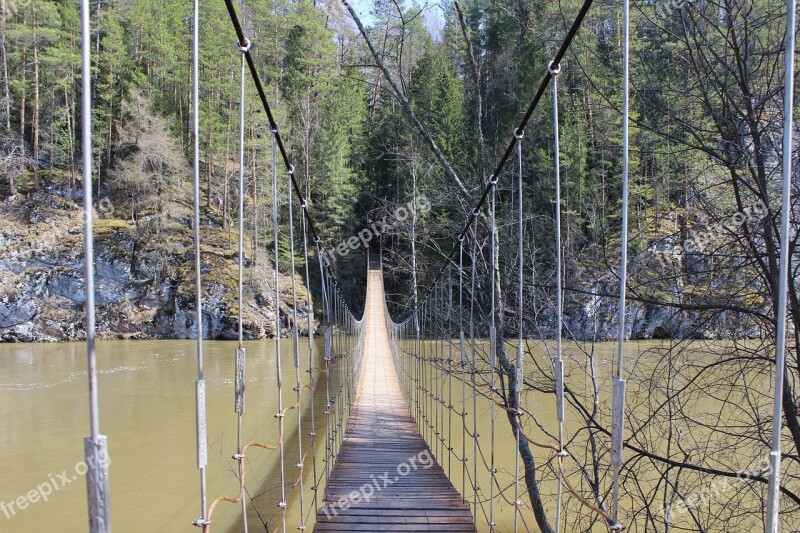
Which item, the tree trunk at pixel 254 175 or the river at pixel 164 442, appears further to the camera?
the tree trunk at pixel 254 175

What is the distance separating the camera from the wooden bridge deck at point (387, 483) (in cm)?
248

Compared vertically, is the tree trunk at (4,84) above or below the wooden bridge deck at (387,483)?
above

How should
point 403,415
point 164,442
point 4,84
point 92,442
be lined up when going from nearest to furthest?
point 92,442
point 403,415
point 164,442
point 4,84

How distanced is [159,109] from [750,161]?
16672mm

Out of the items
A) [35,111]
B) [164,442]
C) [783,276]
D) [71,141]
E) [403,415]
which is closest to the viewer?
[783,276]

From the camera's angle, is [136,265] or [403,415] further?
[136,265]

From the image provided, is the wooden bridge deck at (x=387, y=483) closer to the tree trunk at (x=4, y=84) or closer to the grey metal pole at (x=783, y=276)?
the grey metal pole at (x=783, y=276)

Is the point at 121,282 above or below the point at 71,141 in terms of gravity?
below

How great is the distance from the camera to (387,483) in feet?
10.00

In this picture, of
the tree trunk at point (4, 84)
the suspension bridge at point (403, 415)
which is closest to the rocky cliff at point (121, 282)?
the tree trunk at point (4, 84)

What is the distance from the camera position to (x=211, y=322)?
1278 centimetres

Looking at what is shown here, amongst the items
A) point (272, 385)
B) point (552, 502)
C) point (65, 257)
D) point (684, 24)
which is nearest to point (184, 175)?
point (65, 257)

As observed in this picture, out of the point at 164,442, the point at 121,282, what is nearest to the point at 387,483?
the point at 164,442

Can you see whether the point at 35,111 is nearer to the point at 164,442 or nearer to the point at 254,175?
the point at 254,175
